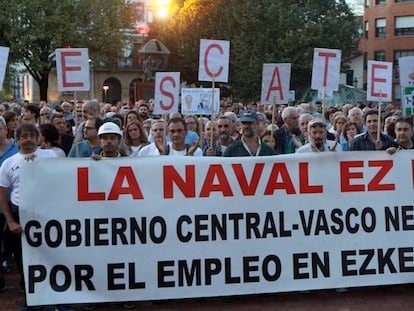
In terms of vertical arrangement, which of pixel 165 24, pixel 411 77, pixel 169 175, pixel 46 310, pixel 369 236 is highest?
pixel 165 24

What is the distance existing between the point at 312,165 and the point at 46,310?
271cm

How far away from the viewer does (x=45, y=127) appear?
677 centimetres

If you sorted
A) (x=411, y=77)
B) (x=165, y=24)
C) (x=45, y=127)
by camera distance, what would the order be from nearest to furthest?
(x=45, y=127)
(x=411, y=77)
(x=165, y=24)

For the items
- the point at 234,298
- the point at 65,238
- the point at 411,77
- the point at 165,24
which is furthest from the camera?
the point at 165,24

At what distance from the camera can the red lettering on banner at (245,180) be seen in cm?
579

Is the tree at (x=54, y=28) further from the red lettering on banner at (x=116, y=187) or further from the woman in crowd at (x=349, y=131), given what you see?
the red lettering on banner at (x=116, y=187)

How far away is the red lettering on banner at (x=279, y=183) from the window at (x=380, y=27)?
5177 centimetres

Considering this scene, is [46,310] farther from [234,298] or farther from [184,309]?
[234,298]

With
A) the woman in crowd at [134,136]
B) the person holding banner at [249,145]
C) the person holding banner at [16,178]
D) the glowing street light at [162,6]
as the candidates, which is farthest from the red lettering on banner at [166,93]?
the glowing street light at [162,6]

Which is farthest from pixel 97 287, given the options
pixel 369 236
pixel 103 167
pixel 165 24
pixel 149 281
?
pixel 165 24

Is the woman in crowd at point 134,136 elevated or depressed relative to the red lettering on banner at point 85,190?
elevated

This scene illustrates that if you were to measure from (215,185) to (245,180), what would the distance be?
27 cm

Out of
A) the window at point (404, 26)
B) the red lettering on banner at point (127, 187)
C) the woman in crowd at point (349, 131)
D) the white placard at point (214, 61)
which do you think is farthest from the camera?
the window at point (404, 26)

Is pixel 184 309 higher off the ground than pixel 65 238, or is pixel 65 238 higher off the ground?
pixel 65 238
